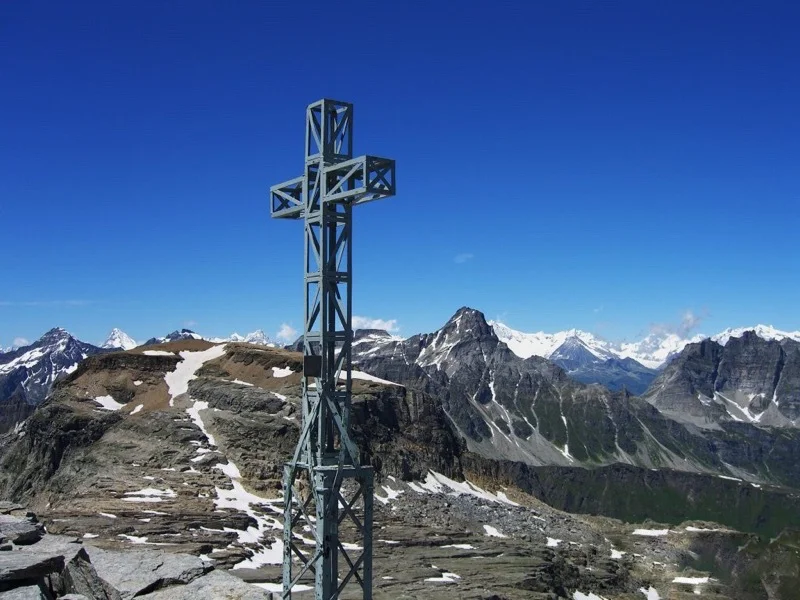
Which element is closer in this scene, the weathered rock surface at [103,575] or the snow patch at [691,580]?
the weathered rock surface at [103,575]

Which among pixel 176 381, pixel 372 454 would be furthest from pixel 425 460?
pixel 176 381

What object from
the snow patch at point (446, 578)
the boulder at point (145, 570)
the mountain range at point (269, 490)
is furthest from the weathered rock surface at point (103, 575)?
the snow patch at point (446, 578)

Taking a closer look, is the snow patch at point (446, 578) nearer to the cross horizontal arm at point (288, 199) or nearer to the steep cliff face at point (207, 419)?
the steep cliff face at point (207, 419)

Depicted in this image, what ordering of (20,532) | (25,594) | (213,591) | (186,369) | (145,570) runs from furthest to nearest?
1. (186,369)
2. (145,570)
3. (20,532)
4. (213,591)
5. (25,594)

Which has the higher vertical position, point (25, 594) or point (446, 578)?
point (25, 594)

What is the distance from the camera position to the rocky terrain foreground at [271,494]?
78250 mm

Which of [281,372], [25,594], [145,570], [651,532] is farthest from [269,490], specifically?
[25,594]

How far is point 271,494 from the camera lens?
101m

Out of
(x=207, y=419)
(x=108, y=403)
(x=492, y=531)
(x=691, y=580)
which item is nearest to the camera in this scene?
(x=691, y=580)

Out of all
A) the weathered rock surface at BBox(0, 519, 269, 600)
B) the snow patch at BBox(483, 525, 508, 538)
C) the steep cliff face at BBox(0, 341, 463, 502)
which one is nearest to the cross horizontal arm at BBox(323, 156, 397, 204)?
the weathered rock surface at BBox(0, 519, 269, 600)

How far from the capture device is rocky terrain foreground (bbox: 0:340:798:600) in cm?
7825

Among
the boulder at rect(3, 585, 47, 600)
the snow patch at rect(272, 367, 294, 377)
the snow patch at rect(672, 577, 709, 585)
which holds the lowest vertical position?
the snow patch at rect(672, 577, 709, 585)

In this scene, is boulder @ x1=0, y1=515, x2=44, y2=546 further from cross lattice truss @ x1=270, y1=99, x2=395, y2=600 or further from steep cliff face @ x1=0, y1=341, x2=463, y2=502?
steep cliff face @ x1=0, y1=341, x2=463, y2=502

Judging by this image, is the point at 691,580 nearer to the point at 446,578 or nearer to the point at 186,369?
the point at 446,578
